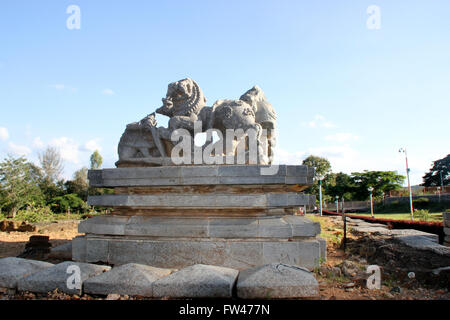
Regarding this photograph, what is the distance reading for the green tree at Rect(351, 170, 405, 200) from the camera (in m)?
49.1

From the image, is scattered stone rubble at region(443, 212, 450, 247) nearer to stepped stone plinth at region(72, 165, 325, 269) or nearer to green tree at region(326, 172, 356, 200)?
stepped stone plinth at region(72, 165, 325, 269)

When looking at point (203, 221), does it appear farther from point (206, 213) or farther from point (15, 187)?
point (15, 187)

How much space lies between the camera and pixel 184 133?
6.33 meters

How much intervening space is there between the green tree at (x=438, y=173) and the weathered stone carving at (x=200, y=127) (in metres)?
58.1

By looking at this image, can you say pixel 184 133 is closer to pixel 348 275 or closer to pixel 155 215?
pixel 155 215

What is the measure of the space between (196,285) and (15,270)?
99.1 inches

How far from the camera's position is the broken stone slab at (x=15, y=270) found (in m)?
3.86

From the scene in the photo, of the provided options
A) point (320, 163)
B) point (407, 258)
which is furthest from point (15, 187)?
→ point (320, 163)

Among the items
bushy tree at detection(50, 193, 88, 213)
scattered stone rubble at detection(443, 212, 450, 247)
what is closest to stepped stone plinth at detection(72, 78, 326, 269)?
scattered stone rubble at detection(443, 212, 450, 247)

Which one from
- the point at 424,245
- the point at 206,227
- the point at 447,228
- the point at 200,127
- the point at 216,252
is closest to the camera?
the point at 216,252

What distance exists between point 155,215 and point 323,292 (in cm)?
297

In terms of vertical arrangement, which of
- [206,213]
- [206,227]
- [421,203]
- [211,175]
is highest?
[211,175]

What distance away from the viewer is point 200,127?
6457mm

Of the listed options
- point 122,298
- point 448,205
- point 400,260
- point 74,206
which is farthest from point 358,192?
point 122,298
